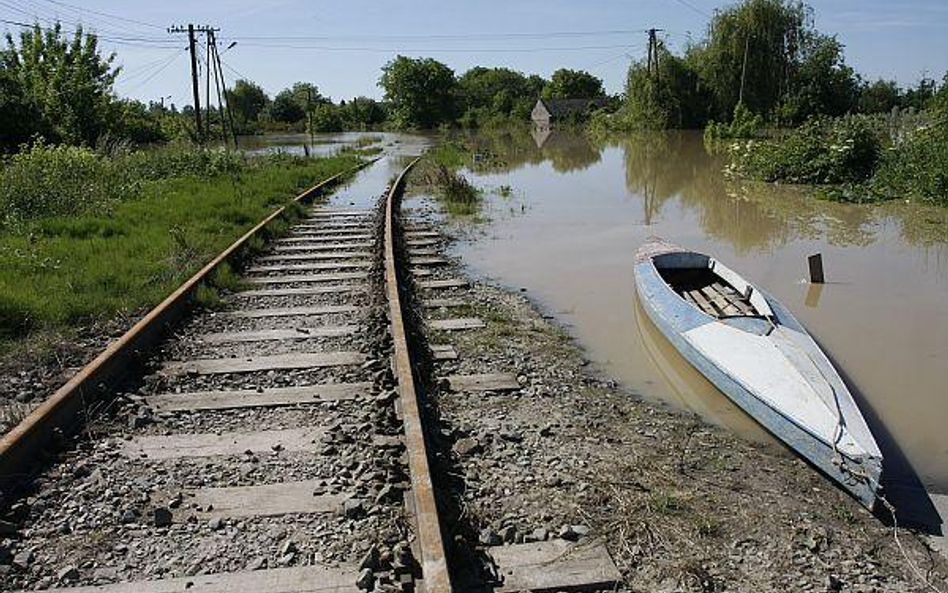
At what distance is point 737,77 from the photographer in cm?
4678

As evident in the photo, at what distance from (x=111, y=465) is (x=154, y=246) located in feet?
20.3

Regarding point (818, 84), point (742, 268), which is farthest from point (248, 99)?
point (742, 268)

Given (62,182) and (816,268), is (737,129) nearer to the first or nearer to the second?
(816,268)

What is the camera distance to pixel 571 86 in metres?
110

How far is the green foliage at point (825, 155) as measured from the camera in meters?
19.6

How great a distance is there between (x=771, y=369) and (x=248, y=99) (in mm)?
112027

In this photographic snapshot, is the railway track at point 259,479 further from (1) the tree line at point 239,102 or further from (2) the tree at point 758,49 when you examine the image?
(2) the tree at point 758,49

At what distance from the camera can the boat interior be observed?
274 inches

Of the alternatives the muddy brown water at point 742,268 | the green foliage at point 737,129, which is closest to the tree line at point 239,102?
the muddy brown water at point 742,268

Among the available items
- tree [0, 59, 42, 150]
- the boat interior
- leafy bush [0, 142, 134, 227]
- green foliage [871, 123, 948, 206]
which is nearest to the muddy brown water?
the boat interior

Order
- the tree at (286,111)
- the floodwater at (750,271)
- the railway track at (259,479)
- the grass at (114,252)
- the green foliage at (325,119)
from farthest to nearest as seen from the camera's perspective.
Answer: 1. the tree at (286,111)
2. the green foliage at (325,119)
3. the grass at (114,252)
4. the floodwater at (750,271)
5. the railway track at (259,479)

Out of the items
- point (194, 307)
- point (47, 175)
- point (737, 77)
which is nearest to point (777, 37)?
point (737, 77)

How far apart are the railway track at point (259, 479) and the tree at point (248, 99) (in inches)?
4102

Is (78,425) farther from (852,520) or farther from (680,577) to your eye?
(852,520)
